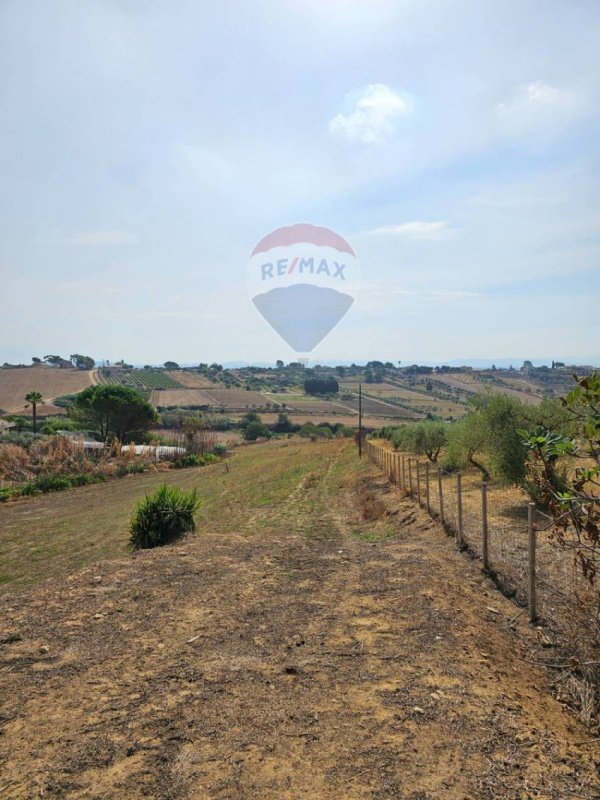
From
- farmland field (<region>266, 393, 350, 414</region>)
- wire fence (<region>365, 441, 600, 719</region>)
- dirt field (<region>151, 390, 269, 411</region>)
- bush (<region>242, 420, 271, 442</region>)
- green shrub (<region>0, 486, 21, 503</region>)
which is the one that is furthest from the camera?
dirt field (<region>151, 390, 269, 411</region>)

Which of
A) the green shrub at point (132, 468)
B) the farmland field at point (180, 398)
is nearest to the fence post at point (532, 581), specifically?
the green shrub at point (132, 468)

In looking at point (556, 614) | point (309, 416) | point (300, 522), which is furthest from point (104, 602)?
point (309, 416)

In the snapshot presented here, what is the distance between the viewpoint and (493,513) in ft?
39.8

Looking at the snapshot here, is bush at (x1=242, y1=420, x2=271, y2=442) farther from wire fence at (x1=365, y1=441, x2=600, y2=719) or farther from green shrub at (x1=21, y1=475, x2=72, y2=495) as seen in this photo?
wire fence at (x1=365, y1=441, x2=600, y2=719)

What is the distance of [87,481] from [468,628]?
111 feet

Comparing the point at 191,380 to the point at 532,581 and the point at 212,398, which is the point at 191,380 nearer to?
the point at 212,398

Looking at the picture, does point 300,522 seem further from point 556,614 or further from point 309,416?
point 309,416

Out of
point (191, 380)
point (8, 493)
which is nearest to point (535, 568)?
point (8, 493)

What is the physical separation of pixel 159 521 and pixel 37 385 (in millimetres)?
116629

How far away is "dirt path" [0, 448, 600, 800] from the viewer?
10.7ft

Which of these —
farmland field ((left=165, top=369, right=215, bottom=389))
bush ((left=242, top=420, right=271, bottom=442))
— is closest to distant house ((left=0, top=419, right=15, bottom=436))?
bush ((left=242, top=420, right=271, bottom=442))

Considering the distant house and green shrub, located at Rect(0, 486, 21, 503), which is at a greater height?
the distant house

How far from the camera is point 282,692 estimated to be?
14.2 ft

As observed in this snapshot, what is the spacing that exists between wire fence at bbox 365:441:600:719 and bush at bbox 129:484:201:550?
5843 mm
